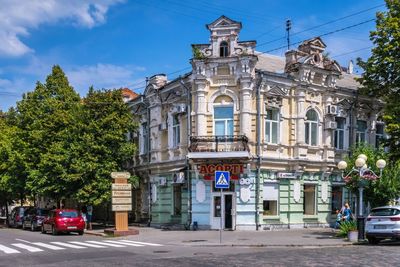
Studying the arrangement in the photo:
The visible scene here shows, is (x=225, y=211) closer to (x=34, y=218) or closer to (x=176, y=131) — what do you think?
(x=176, y=131)

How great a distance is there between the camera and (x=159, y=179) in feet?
109

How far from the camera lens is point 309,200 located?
31797 millimetres

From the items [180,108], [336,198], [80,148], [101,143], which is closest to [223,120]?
[180,108]

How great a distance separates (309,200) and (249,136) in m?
6.42

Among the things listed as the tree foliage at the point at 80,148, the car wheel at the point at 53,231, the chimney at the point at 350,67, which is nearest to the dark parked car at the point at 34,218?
the tree foliage at the point at 80,148

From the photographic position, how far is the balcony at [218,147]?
2802cm

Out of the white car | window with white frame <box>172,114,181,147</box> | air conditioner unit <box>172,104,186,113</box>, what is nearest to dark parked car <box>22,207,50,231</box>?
window with white frame <box>172,114,181,147</box>

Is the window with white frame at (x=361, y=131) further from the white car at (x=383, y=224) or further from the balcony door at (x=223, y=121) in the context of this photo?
the white car at (x=383, y=224)

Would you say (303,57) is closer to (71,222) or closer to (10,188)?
(71,222)

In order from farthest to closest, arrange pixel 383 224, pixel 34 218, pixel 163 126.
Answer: pixel 34 218 < pixel 163 126 < pixel 383 224

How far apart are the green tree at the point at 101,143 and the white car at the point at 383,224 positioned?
16.9 metres

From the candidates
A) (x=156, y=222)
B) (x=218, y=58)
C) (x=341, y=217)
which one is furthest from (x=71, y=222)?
(x=341, y=217)

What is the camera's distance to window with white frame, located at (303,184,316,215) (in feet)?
104

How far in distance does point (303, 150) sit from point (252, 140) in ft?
12.0
